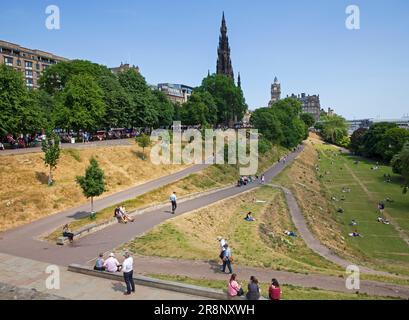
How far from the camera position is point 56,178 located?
3259 centimetres

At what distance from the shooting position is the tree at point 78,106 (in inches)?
1801

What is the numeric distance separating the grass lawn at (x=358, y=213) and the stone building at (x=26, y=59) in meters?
76.9

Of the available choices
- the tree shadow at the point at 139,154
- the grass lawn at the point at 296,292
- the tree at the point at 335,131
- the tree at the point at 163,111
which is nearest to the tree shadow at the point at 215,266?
the grass lawn at the point at 296,292

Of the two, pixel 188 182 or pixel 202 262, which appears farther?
pixel 188 182

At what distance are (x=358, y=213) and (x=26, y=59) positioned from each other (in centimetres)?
9462

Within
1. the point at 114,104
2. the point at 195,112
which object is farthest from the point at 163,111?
the point at 114,104

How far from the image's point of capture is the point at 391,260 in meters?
27.0

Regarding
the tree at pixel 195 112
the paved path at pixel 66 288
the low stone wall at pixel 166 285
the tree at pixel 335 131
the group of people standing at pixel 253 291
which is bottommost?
the paved path at pixel 66 288

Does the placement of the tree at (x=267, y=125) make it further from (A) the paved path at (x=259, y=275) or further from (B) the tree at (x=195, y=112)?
(A) the paved path at (x=259, y=275)

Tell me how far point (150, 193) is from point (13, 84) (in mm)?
20354

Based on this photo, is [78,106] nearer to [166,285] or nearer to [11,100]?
[11,100]

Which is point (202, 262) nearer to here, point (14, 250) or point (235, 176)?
point (14, 250)
